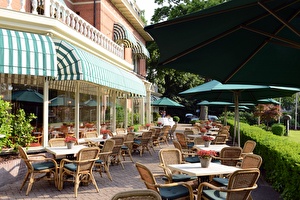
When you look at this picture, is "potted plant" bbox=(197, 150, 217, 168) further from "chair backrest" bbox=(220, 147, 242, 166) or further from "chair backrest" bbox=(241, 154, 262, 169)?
"chair backrest" bbox=(220, 147, 242, 166)

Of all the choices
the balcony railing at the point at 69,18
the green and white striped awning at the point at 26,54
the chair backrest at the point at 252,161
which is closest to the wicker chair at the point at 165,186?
the chair backrest at the point at 252,161

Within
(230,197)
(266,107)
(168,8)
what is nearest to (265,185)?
(230,197)

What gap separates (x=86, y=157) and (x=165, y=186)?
285 centimetres

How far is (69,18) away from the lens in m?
11.6

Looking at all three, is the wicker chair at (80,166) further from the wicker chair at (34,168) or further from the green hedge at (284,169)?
the green hedge at (284,169)

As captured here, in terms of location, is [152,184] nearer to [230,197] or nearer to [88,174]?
[230,197]

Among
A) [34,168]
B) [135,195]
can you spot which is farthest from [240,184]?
[34,168]

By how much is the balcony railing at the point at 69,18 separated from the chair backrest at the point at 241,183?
7.87m

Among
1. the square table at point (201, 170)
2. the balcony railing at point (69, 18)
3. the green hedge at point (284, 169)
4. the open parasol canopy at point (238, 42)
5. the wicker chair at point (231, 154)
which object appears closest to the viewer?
the open parasol canopy at point (238, 42)

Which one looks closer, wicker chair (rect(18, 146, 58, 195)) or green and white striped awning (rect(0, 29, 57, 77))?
wicker chair (rect(18, 146, 58, 195))

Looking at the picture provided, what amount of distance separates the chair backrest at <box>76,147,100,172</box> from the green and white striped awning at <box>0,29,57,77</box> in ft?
9.62

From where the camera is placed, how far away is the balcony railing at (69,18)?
32.6ft

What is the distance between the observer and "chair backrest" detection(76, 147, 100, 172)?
7.20m

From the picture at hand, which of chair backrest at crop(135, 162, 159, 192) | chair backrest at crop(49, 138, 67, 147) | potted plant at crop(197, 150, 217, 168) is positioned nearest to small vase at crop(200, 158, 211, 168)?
potted plant at crop(197, 150, 217, 168)
